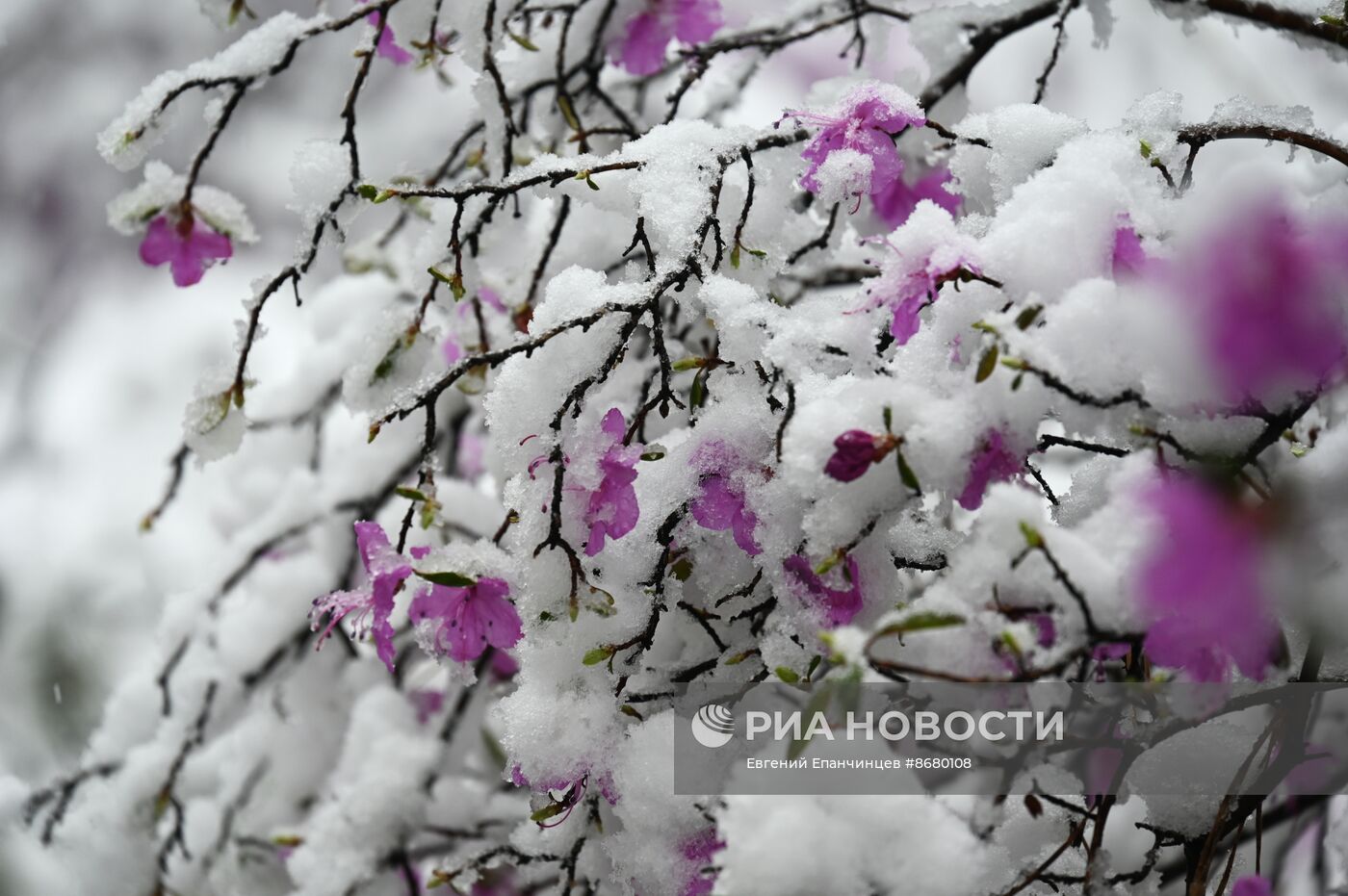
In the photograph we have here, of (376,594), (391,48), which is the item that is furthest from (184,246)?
(376,594)

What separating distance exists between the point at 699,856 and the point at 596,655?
16cm

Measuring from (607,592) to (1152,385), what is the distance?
0.39 meters

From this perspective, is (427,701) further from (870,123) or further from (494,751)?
(870,123)

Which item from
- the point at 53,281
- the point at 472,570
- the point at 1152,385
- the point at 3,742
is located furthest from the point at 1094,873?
the point at 53,281

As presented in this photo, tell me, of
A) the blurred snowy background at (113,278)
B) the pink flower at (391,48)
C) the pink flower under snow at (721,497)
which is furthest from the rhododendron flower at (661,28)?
the blurred snowy background at (113,278)

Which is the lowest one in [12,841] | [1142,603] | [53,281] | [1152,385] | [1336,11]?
[12,841]

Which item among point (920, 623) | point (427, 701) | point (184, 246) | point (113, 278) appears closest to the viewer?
point (920, 623)

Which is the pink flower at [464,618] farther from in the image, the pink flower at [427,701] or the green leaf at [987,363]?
the pink flower at [427,701]

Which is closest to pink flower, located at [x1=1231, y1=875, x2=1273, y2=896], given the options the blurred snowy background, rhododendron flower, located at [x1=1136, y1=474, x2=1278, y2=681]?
rhododendron flower, located at [x1=1136, y1=474, x2=1278, y2=681]

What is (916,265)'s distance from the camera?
27.6 inches

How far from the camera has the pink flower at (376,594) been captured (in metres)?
0.76

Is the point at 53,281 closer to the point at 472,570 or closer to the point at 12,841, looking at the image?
the point at 12,841

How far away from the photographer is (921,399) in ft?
2.14

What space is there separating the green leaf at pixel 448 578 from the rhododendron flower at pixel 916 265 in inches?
13.9
